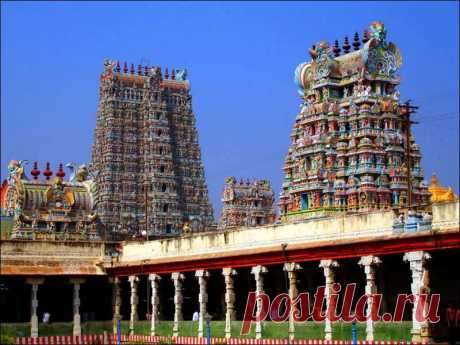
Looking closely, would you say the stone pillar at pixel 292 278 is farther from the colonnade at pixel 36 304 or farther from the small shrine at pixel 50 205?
the small shrine at pixel 50 205

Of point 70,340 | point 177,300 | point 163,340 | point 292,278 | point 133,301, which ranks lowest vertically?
point 163,340

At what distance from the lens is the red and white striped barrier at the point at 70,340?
4738 centimetres

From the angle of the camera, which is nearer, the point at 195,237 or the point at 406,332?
the point at 406,332

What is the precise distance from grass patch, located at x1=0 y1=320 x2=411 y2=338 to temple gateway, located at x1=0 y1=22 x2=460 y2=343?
0.38 m

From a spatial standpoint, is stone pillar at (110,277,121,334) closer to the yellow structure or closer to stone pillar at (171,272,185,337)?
stone pillar at (171,272,185,337)

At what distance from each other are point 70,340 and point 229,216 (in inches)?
2484

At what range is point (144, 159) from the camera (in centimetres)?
9444

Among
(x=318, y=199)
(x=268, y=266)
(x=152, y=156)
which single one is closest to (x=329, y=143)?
(x=318, y=199)

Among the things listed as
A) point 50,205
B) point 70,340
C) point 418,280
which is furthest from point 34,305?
point 50,205

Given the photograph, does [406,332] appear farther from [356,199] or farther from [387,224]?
[356,199]

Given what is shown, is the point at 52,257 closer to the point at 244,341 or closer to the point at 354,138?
the point at 244,341

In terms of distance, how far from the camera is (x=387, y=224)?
118 ft

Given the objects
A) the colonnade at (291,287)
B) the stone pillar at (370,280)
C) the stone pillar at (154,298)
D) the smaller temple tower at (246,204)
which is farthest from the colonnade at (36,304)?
the smaller temple tower at (246,204)

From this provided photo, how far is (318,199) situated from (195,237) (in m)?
26.8
